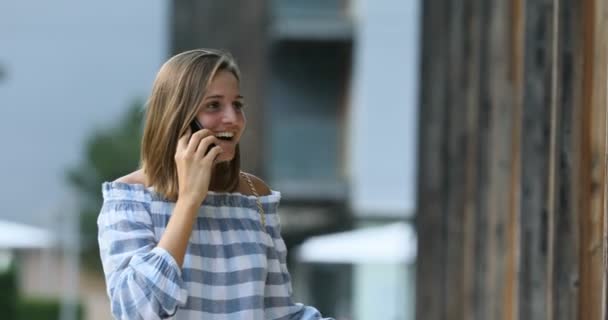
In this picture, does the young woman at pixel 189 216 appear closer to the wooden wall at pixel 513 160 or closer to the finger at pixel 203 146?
the finger at pixel 203 146

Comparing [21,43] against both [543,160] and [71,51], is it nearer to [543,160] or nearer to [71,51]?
[71,51]

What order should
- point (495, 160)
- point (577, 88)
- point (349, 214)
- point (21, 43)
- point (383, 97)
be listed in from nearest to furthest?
point (577, 88) → point (495, 160) → point (349, 214) → point (383, 97) → point (21, 43)

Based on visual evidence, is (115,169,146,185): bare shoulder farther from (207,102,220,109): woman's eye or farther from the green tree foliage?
the green tree foliage

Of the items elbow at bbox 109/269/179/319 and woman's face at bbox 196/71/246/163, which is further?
woman's face at bbox 196/71/246/163

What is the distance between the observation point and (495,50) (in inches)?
259

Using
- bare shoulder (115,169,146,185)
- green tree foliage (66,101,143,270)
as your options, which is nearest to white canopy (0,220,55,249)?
green tree foliage (66,101,143,270)

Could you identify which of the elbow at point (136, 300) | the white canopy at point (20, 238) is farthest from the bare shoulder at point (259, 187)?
the white canopy at point (20, 238)

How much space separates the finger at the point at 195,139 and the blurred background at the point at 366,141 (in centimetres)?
84

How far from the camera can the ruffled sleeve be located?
3039 mm

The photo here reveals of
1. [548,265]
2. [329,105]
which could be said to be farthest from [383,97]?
[548,265]

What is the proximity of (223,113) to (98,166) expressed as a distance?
25950mm

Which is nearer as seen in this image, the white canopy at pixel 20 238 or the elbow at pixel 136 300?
the elbow at pixel 136 300

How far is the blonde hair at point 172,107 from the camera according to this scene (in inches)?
126

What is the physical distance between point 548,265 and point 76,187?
24.5 meters
